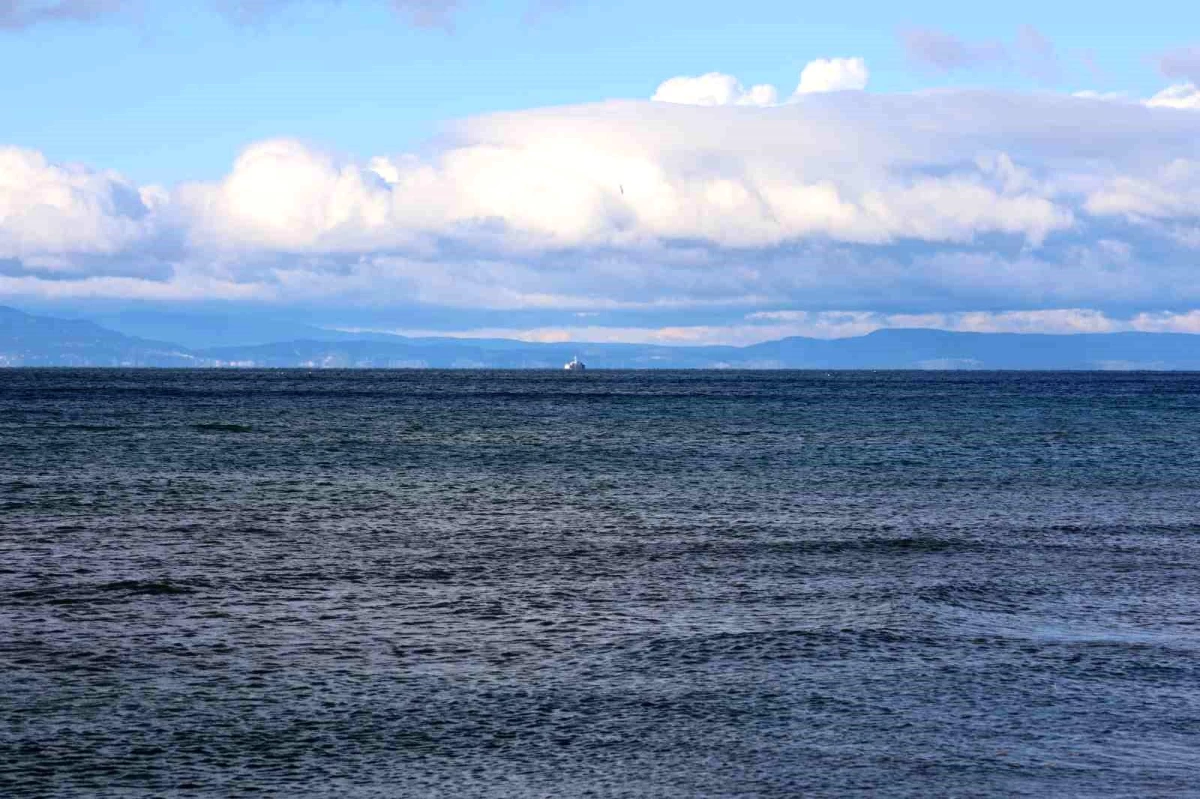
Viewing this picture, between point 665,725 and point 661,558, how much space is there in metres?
15.4

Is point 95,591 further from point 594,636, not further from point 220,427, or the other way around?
point 220,427

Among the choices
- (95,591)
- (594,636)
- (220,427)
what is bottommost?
(594,636)

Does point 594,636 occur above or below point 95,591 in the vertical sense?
below

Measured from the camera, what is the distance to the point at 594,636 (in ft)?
81.9

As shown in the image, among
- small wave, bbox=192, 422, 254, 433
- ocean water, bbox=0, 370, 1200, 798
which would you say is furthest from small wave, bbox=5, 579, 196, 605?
small wave, bbox=192, 422, 254, 433

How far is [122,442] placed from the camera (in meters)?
76.9

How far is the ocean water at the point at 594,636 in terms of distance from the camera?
17656 mm

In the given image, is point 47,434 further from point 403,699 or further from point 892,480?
point 403,699

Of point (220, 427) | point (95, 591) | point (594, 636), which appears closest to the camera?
point (594, 636)

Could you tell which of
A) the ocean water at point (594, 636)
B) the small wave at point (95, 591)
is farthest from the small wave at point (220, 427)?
the small wave at point (95, 591)

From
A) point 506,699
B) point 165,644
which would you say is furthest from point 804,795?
point 165,644

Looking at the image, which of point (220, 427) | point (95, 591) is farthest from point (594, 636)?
point (220, 427)

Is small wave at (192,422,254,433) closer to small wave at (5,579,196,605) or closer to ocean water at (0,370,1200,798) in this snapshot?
ocean water at (0,370,1200,798)

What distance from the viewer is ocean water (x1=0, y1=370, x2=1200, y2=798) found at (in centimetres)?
1766
